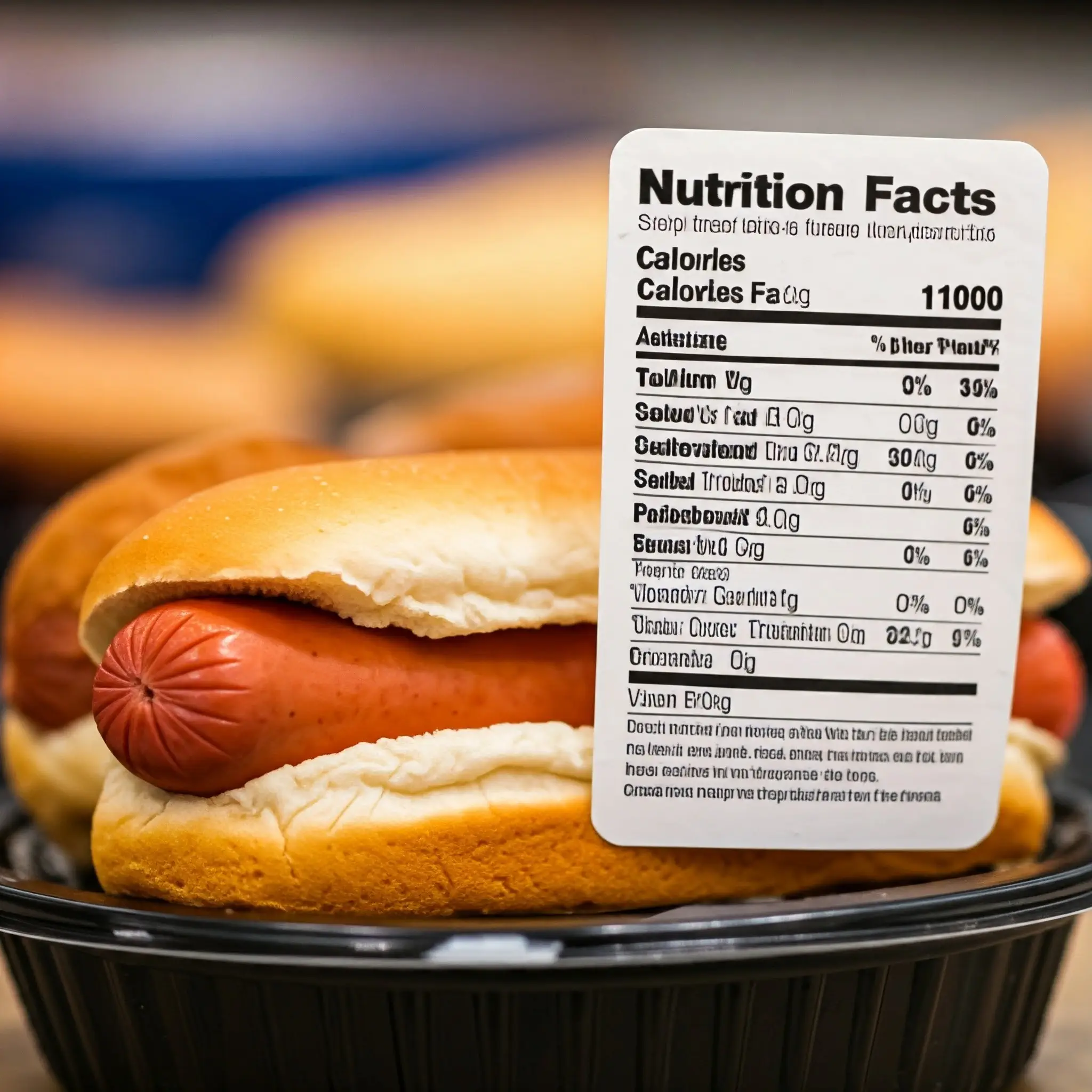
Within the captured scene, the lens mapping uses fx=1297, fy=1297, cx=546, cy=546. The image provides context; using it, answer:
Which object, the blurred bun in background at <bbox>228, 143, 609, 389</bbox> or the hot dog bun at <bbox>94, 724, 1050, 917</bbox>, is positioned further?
the blurred bun in background at <bbox>228, 143, 609, 389</bbox>

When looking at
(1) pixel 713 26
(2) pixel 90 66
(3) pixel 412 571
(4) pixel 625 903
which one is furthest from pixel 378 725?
(2) pixel 90 66

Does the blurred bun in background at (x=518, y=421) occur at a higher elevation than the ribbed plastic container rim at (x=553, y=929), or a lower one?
higher

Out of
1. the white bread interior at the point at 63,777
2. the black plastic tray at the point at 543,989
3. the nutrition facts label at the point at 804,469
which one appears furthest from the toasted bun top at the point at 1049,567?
the white bread interior at the point at 63,777

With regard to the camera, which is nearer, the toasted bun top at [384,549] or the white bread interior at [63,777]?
the toasted bun top at [384,549]

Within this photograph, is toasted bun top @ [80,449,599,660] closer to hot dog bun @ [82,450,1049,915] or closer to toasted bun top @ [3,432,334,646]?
hot dog bun @ [82,450,1049,915]

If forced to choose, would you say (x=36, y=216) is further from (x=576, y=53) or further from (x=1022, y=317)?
(x=1022, y=317)

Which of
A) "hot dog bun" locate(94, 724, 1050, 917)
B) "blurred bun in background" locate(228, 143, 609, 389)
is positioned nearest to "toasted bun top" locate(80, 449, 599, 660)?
"hot dog bun" locate(94, 724, 1050, 917)

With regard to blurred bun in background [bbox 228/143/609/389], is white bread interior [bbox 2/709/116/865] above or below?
below

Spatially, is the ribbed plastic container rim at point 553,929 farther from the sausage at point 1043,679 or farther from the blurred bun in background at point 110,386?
the blurred bun in background at point 110,386
